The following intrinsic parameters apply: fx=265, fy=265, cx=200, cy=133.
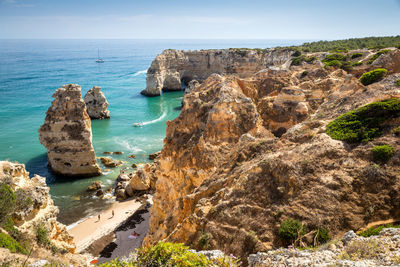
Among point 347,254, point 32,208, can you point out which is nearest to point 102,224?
point 32,208

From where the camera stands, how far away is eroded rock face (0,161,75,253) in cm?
1347

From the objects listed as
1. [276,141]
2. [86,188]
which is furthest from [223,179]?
[86,188]

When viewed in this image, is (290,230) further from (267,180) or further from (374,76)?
(374,76)

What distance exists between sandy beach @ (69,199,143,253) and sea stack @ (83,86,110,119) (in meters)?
35.5

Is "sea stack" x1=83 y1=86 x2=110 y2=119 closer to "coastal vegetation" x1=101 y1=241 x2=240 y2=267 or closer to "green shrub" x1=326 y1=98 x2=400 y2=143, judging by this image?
"green shrub" x1=326 y1=98 x2=400 y2=143

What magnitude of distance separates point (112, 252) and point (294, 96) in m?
18.5

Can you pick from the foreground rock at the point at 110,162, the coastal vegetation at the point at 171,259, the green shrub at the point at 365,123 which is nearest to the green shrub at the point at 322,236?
the coastal vegetation at the point at 171,259

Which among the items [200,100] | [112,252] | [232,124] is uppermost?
[200,100]

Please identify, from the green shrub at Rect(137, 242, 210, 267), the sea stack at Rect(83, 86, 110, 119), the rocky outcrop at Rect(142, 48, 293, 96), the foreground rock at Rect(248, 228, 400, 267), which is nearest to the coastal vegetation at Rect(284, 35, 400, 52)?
the rocky outcrop at Rect(142, 48, 293, 96)

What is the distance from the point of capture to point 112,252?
20.8 m

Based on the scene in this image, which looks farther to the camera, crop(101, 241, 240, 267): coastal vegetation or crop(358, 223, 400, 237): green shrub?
crop(358, 223, 400, 237): green shrub

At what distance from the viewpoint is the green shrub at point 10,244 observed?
10.5 metres

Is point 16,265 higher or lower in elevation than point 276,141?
lower

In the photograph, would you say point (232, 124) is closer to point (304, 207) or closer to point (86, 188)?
point (304, 207)
